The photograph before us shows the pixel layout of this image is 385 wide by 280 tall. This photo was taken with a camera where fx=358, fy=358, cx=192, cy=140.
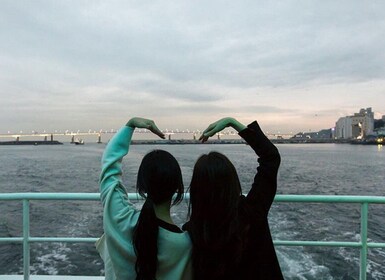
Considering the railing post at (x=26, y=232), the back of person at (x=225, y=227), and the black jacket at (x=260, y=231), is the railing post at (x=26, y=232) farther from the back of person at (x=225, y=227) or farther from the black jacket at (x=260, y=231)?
the black jacket at (x=260, y=231)

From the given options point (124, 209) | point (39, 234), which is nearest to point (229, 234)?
point (124, 209)

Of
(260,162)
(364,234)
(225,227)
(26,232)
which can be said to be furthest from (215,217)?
(26,232)

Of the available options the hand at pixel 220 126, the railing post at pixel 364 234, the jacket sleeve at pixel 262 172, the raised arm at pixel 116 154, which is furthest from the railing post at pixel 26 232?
the railing post at pixel 364 234

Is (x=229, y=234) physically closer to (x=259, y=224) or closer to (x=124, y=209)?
(x=259, y=224)

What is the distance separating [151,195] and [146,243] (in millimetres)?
181

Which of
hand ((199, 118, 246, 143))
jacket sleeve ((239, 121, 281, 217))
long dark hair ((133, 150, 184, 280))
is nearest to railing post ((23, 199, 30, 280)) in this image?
long dark hair ((133, 150, 184, 280))

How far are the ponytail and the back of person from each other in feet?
0.45

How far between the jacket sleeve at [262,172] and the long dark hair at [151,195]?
0.29 meters

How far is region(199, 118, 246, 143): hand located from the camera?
1.44 m

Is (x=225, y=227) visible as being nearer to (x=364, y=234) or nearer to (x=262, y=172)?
(x=262, y=172)

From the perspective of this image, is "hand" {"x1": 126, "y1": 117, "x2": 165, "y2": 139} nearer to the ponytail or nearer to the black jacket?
the ponytail

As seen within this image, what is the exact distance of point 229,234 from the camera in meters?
1.22

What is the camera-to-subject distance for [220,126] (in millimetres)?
1447

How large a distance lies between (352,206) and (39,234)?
1204 centimetres
